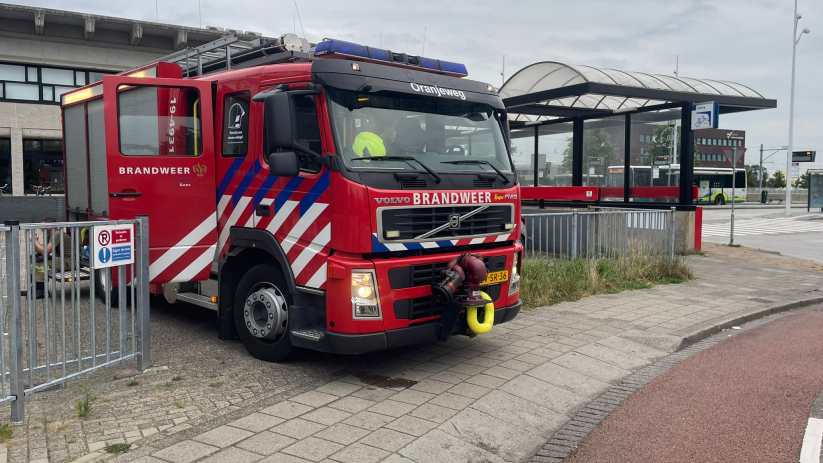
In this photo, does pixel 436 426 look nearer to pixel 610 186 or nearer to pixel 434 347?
pixel 434 347

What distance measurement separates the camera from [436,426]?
14.7 ft

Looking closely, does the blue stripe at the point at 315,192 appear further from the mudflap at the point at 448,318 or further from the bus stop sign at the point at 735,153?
the bus stop sign at the point at 735,153

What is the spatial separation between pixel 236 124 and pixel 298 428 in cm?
316

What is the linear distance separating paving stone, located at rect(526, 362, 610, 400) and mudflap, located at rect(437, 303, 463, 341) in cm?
88

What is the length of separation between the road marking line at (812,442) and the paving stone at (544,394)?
156cm

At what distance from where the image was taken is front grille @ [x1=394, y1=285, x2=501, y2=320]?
5.27 metres

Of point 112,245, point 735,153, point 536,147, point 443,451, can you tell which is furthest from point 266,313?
point 735,153

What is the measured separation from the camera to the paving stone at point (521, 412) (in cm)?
473

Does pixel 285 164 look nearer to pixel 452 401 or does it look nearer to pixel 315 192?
pixel 315 192

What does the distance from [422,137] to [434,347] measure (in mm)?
2233

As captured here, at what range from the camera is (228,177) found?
Result: 20.9 feet

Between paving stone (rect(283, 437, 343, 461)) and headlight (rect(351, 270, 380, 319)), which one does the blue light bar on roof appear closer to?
headlight (rect(351, 270, 380, 319))

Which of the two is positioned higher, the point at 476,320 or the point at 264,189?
the point at 264,189

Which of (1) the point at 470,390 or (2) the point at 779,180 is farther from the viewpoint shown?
(2) the point at 779,180
